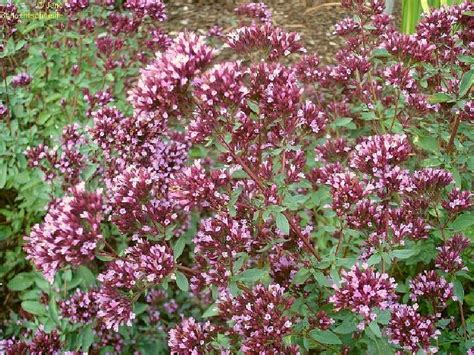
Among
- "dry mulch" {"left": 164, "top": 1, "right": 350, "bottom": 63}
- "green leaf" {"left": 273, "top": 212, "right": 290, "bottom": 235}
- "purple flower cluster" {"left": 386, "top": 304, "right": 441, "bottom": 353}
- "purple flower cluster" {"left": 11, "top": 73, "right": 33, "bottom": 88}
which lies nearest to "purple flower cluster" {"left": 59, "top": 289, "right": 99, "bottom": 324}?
"green leaf" {"left": 273, "top": 212, "right": 290, "bottom": 235}

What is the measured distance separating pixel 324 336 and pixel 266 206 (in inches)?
23.9

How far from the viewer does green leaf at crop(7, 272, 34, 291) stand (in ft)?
13.0

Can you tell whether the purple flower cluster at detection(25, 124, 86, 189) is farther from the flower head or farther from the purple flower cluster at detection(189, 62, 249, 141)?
the flower head

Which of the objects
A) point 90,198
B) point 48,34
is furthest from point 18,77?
point 90,198

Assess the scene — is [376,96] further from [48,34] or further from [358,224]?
[48,34]

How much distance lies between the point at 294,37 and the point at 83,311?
1.87 metres

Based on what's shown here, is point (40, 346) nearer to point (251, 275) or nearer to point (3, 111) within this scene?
point (251, 275)

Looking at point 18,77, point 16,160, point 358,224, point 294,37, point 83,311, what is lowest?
point 83,311

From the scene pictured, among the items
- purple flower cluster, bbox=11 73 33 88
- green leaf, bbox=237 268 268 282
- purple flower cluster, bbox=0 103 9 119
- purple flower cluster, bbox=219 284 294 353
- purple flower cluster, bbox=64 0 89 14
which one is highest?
purple flower cluster, bbox=64 0 89 14

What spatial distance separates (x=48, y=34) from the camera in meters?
5.11

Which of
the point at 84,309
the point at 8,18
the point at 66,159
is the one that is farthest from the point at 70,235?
the point at 8,18

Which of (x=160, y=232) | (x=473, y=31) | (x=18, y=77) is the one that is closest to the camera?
(x=160, y=232)

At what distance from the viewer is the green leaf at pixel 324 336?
2.38 meters

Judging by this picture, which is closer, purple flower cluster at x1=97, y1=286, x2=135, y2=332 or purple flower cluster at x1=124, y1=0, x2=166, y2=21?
purple flower cluster at x1=97, y1=286, x2=135, y2=332
